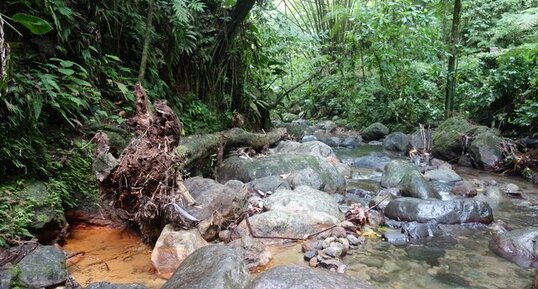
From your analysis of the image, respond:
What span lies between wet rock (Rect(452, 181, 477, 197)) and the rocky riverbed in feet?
0.04

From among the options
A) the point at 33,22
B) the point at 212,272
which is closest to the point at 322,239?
the point at 212,272

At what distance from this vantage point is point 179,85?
20.7ft

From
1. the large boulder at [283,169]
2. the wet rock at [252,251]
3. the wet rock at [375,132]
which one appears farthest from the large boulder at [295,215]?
the wet rock at [375,132]

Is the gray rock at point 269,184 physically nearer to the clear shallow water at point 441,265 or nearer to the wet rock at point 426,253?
the clear shallow water at point 441,265

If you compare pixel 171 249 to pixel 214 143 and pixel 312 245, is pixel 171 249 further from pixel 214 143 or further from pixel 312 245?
pixel 214 143

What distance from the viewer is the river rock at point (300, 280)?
239 cm

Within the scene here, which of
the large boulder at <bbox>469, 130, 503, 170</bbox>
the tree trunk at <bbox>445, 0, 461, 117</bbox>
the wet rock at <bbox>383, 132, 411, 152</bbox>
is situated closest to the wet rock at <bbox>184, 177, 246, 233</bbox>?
the large boulder at <bbox>469, 130, 503, 170</bbox>

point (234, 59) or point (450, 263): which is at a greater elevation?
point (234, 59)

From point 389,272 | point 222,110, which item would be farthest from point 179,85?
point 389,272

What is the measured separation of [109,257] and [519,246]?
346 centimetres

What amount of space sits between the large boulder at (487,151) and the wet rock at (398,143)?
6.17 ft

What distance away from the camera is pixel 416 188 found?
5195mm

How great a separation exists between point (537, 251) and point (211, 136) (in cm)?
390

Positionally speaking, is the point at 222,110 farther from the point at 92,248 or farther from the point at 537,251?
the point at 537,251
